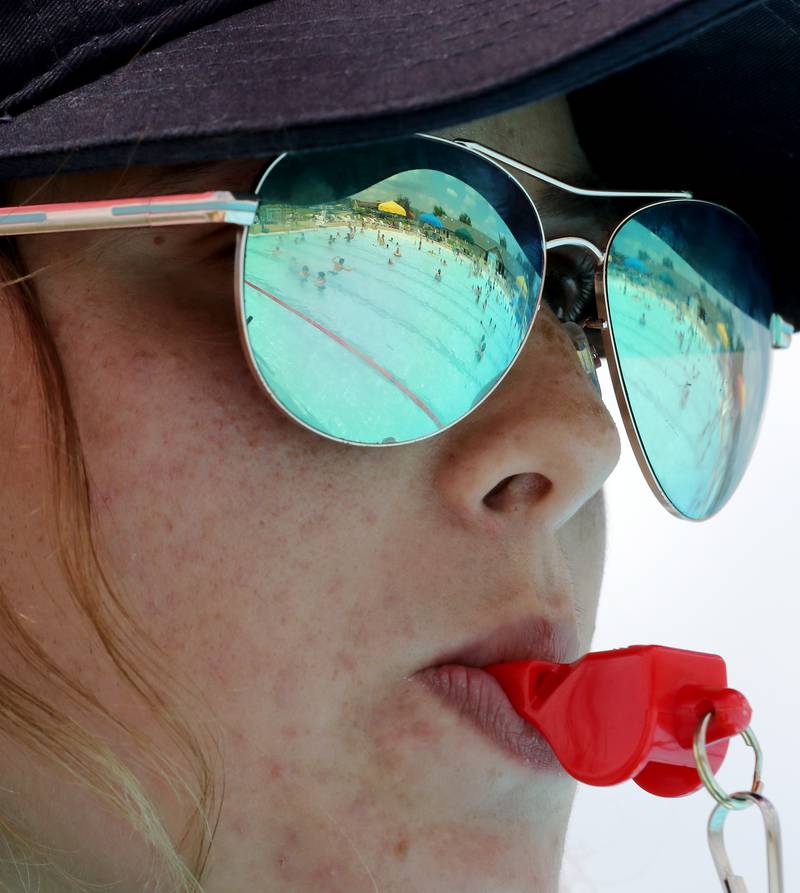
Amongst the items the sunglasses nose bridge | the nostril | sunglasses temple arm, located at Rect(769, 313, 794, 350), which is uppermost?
the sunglasses nose bridge

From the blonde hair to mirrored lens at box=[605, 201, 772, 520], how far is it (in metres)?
0.50

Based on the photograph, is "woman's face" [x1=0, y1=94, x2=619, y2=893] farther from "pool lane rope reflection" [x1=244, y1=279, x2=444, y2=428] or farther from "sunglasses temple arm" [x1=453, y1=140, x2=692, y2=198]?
"sunglasses temple arm" [x1=453, y1=140, x2=692, y2=198]

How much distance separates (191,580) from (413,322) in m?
0.25

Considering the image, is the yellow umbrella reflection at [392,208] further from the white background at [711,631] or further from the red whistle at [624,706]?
the white background at [711,631]

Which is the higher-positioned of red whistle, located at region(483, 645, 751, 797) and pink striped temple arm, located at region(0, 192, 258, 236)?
pink striped temple arm, located at region(0, 192, 258, 236)

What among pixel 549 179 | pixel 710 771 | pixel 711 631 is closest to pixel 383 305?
pixel 549 179

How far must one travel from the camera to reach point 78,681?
0.81 metres

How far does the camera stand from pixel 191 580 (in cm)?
82

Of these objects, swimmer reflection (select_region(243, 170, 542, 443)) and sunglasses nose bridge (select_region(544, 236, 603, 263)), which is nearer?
swimmer reflection (select_region(243, 170, 542, 443))

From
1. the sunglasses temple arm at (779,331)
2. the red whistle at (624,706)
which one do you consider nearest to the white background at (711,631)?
the sunglasses temple arm at (779,331)

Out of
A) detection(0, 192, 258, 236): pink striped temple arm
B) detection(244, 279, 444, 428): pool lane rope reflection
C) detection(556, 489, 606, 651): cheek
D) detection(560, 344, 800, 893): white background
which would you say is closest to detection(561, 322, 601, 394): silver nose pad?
detection(556, 489, 606, 651): cheek

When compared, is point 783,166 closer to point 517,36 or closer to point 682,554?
point 517,36

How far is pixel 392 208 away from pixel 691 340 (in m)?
0.45

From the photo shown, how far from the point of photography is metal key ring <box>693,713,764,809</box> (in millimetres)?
848
